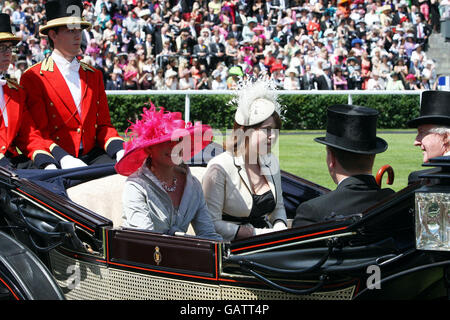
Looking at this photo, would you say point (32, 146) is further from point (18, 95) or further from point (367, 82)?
point (367, 82)

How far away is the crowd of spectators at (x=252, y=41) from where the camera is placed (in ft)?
47.4

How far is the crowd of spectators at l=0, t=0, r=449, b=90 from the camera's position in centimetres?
1445

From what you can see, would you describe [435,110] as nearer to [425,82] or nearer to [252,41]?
[425,82]

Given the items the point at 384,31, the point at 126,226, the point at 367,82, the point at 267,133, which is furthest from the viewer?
the point at 384,31

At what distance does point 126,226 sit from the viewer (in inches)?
112

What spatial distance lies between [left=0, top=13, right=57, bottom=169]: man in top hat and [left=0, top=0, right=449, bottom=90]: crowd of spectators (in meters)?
9.01

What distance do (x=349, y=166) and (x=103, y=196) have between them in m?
1.44

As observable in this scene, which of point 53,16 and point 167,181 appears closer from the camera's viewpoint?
point 167,181

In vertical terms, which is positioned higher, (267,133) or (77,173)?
(267,133)

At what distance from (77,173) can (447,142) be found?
6.31ft

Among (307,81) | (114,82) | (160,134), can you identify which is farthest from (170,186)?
(307,81)

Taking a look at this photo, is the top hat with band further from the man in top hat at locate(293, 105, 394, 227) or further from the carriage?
the man in top hat at locate(293, 105, 394, 227)

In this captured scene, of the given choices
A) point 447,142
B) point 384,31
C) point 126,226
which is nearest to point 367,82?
point 384,31
